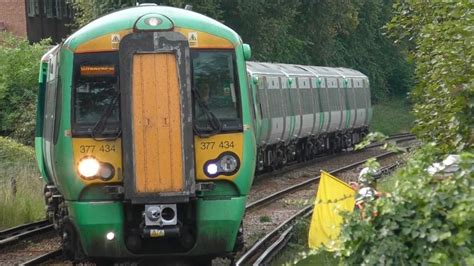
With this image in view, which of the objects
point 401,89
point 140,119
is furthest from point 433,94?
point 401,89

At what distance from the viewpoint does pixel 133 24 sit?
10281 millimetres

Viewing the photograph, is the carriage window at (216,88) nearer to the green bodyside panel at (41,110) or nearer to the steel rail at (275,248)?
the steel rail at (275,248)

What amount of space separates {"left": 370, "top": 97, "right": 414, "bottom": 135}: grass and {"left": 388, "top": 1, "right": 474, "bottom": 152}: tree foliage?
119 feet

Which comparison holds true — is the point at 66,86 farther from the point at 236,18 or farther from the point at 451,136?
the point at 236,18

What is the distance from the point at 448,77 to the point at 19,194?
1050 centimetres

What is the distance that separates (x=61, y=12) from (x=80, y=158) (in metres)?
36.2

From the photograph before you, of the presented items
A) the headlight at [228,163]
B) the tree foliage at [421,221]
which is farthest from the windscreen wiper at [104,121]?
the tree foliage at [421,221]

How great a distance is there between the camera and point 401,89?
63188 mm

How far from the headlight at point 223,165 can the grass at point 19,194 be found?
827 centimetres

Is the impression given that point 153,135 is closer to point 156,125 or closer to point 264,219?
point 156,125

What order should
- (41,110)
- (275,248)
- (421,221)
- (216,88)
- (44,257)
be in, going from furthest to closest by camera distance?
(41,110) → (275,248) → (44,257) → (216,88) → (421,221)

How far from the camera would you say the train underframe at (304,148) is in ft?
86.0

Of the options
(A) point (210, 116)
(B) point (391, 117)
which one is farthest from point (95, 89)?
(B) point (391, 117)

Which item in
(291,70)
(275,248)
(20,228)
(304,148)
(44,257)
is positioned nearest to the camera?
(44,257)
